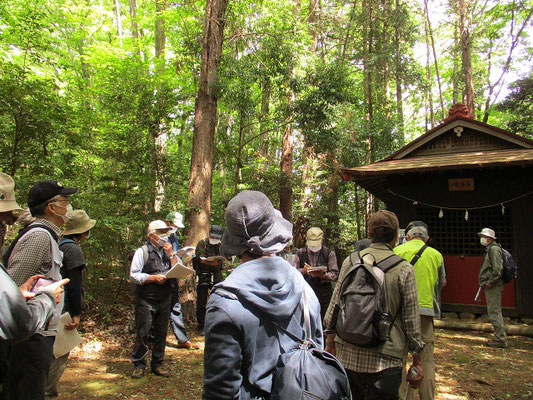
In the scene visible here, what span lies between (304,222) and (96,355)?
10.5m

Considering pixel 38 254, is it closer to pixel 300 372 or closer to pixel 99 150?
pixel 300 372

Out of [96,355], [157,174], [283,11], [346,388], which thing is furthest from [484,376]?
[283,11]

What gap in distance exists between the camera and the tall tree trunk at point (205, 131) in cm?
788

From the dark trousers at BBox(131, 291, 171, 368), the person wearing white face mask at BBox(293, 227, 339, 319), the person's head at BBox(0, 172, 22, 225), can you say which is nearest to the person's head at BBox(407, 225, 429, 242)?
the person wearing white face mask at BBox(293, 227, 339, 319)

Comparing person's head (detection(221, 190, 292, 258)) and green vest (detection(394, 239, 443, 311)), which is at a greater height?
person's head (detection(221, 190, 292, 258))

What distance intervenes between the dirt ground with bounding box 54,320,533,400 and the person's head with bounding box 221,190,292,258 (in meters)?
3.80

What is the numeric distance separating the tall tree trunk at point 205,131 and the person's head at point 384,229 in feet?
17.2

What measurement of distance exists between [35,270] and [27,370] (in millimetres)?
698

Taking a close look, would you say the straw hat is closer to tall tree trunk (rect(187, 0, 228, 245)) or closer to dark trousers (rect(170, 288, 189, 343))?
dark trousers (rect(170, 288, 189, 343))

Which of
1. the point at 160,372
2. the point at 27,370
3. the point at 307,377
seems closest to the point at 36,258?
the point at 27,370

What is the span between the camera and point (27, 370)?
8.40 feet

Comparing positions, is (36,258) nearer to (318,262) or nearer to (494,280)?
(318,262)

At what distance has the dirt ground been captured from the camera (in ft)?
15.7

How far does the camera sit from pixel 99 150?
8047 millimetres
